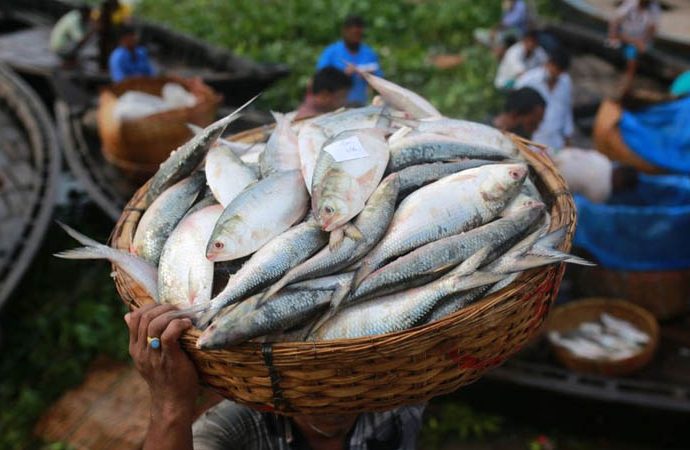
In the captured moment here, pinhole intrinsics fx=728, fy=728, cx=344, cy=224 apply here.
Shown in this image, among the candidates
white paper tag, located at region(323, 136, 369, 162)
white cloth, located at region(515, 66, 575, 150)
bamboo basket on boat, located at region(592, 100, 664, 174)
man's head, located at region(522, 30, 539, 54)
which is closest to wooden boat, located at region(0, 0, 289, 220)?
white cloth, located at region(515, 66, 575, 150)

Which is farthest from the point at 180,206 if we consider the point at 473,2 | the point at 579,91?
the point at 473,2

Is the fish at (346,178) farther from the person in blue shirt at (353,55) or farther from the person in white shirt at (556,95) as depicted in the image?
the person in blue shirt at (353,55)

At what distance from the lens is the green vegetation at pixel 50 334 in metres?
5.46

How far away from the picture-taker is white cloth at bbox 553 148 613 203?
5.46 meters

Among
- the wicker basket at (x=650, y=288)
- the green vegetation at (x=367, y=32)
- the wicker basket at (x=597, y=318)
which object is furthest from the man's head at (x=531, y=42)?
the wicker basket at (x=597, y=318)

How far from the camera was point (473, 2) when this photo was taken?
14422 millimetres

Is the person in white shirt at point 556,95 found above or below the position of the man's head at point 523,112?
below

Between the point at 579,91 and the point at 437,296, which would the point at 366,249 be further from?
the point at 579,91

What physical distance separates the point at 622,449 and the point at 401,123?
3.62 m

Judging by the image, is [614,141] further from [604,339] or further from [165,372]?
[165,372]

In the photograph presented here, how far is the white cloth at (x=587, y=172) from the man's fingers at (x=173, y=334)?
427 centimetres

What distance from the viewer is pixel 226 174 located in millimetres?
2205

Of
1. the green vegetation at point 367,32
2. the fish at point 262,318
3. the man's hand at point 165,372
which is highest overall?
the fish at point 262,318

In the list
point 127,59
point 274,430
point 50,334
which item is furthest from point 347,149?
point 127,59
